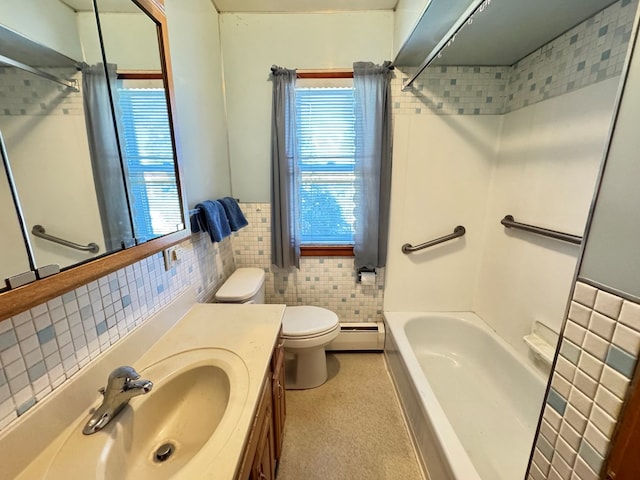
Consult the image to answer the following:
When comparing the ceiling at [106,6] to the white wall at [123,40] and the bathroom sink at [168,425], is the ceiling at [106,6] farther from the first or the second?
the bathroom sink at [168,425]

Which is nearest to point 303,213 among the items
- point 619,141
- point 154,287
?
point 154,287

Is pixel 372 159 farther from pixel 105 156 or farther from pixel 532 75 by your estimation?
pixel 105 156

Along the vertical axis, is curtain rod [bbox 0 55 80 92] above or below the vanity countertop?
above

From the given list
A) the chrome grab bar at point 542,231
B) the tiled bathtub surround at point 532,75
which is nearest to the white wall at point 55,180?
the chrome grab bar at point 542,231

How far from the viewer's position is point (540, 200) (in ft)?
5.02

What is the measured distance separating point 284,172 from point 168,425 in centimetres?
154

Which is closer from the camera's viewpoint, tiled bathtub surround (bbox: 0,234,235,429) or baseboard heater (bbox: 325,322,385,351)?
tiled bathtub surround (bbox: 0,234,235,429)

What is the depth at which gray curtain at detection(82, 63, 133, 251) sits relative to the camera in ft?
2.36

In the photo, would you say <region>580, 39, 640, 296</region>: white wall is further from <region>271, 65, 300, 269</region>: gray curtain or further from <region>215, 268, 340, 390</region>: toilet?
<region>271, 65, 300, 269</region>: gray curtain

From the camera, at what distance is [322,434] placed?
1.53m

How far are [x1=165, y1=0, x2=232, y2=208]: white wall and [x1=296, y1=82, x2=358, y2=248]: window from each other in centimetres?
56

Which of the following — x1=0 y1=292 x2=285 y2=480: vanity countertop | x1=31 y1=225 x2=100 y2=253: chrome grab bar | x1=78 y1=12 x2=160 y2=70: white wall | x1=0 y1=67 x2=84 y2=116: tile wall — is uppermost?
x1=78 y1=12 x2=160 y2=70: white wall

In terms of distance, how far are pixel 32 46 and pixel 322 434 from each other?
6.47 ft

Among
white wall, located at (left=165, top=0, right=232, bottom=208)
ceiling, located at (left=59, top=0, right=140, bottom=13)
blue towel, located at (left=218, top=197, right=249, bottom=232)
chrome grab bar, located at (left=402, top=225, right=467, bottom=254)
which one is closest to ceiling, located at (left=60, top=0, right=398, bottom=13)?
white wall, located at (left=165, top=0, right=232, bottom=208)
